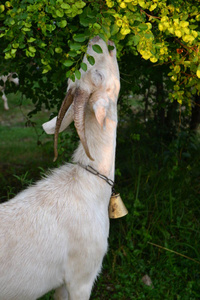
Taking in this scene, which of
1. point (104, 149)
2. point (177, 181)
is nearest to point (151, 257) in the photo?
point (177, 181)

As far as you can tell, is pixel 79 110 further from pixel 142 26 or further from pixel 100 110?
pixel 142 26

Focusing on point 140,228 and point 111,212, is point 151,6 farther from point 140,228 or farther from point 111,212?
point 140,228

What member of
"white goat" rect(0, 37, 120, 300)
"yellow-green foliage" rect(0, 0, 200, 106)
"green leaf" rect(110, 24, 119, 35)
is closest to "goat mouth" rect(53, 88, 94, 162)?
"white goat" rect(0, 37, 120, 300)

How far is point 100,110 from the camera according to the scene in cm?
223

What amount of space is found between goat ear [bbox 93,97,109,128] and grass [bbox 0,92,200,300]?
5.35ft

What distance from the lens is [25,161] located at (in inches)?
232

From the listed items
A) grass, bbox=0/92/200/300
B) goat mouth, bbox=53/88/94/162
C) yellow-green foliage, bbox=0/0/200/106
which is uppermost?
yellow-green foliage, bbox=0/0/200/106

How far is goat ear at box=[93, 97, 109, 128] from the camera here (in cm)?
220

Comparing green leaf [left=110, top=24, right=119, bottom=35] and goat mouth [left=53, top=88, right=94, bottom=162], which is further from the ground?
green leaf [left=110, top=24, right=119, bottom=35]

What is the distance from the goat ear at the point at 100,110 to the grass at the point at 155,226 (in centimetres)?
163

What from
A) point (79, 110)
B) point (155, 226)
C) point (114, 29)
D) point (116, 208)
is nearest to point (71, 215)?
point (116, 208)

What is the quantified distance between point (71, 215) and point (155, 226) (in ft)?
5.11

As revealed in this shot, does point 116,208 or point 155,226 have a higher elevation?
point 116,208

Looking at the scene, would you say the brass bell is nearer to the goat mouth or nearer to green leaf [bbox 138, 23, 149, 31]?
the goat mouth
